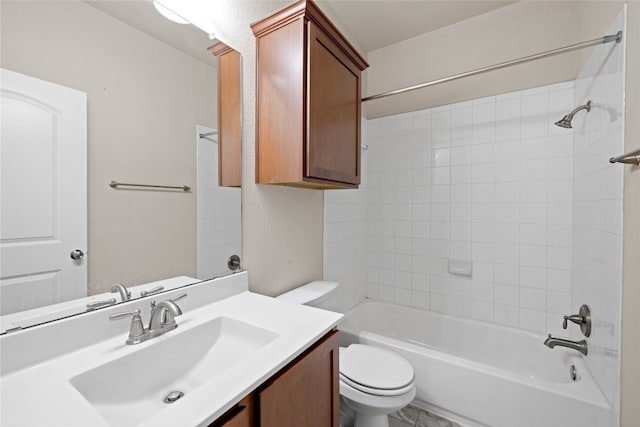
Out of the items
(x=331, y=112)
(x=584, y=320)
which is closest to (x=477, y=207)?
(x=584, y=320)

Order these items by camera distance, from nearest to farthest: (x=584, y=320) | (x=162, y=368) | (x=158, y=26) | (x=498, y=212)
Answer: (x=162, y=368) < (x=158, y=26) < (x=584, y=320) < (x=498, y=212)

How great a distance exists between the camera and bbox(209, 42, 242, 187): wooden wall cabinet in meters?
1.23

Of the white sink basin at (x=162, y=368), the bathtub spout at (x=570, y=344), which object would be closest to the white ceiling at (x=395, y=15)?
the white sink basin at (x=162, y=368)

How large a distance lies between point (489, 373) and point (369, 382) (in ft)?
2.11

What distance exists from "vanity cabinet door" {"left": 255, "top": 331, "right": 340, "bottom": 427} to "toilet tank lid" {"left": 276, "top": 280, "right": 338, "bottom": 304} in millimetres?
485

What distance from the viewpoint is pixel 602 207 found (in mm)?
1346

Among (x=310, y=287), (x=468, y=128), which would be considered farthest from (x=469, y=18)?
(x=310, y=287)

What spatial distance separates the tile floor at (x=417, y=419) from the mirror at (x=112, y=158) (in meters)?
1.34

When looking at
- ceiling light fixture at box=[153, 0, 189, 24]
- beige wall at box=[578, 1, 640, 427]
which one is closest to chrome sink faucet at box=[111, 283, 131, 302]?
ceiling light fixture at box=[153, 0, 189, 24]

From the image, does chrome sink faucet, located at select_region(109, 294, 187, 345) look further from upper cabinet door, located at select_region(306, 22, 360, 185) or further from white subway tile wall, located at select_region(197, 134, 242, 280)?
upper cabinet door, located at select_region(306, 22, 360, 185)

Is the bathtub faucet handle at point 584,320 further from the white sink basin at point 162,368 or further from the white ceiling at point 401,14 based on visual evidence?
the white ceiling at point 401,14

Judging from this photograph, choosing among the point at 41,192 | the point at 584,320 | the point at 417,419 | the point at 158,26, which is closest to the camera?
the point at 41,192

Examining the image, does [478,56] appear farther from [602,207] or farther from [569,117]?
[602,207]

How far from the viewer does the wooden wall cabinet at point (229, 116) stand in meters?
1.23
